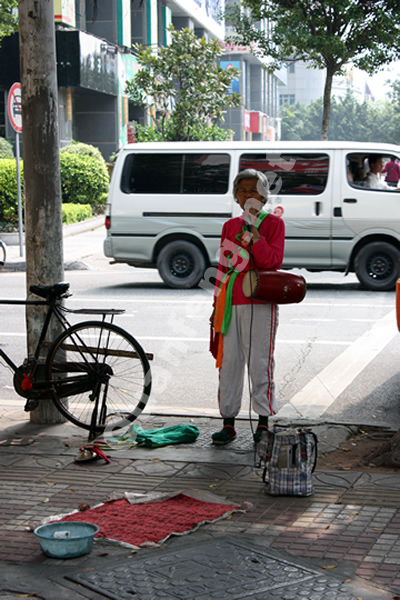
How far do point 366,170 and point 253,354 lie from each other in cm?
796

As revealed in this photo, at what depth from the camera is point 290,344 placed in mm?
8867

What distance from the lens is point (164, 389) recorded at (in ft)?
23.4

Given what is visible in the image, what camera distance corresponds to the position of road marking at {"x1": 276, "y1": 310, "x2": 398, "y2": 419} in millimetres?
6379

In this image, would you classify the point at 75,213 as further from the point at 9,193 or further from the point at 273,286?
the point at 273,286

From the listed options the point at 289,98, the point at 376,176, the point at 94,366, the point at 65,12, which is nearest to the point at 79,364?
the point at 94,366

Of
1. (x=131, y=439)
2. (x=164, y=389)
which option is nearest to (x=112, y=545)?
(x=131, y=439)

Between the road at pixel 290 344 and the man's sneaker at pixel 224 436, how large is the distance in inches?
28.1

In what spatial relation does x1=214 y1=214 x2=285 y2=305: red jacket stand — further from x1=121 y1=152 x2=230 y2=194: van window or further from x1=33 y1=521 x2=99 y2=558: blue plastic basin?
x1=121 y1=152 x2=230 y2=194: van window

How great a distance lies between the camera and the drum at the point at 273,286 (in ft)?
16.9

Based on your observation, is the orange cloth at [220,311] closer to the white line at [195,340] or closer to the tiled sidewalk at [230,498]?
the tiled sidewalk at [230,498]

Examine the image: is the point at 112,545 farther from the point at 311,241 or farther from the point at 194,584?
the point at 311,241

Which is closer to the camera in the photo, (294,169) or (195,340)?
(195,340)

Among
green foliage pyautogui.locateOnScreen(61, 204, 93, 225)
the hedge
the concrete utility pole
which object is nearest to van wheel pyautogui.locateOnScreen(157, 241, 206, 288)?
the concrete utility pole

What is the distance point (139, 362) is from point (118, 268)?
1027 centimetres
